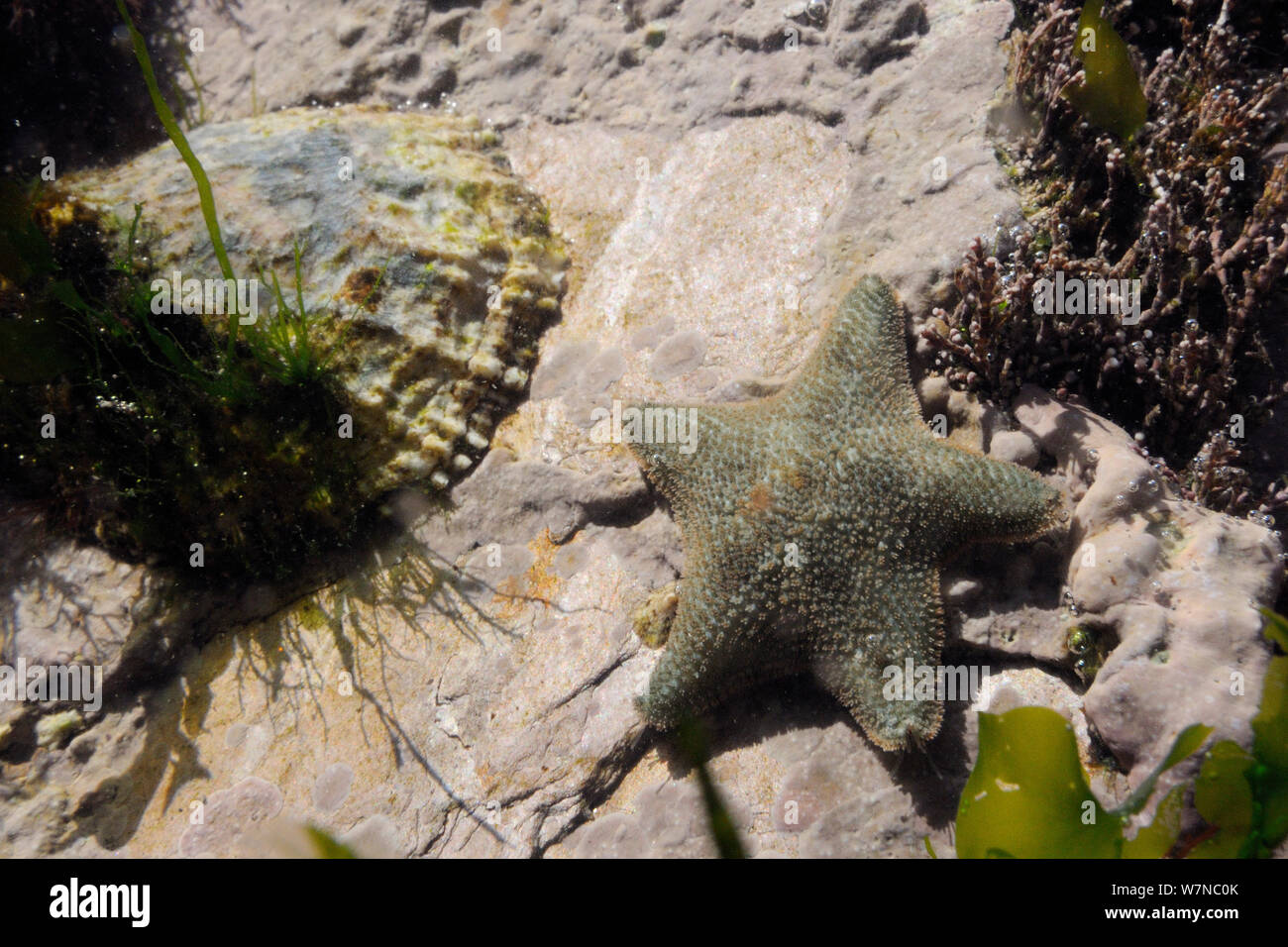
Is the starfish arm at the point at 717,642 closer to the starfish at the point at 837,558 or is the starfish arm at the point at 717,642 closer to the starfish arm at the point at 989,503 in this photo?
the starfish at the point at 837,558

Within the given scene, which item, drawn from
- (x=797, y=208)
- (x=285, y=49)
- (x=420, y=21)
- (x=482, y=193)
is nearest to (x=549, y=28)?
(x=420, y=21)

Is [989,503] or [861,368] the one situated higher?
[861,368]

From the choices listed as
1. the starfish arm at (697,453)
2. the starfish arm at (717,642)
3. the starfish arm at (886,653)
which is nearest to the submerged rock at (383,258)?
the starfish arm at (697,453)

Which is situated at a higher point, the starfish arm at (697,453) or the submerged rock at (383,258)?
the submerged rock at (383,258)

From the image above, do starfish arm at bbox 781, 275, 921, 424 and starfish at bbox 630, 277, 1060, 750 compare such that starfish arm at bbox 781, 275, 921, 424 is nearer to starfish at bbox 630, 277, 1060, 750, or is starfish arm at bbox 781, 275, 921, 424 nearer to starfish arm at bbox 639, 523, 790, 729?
starfish at bbox 630, 277, 1060, 750

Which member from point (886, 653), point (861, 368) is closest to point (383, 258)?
point (861, 368)

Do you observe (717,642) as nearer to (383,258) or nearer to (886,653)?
(886,653)

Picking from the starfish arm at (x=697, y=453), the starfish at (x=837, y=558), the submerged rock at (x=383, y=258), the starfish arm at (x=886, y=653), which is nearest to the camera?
the starfish arm at (x=886, y=653)
